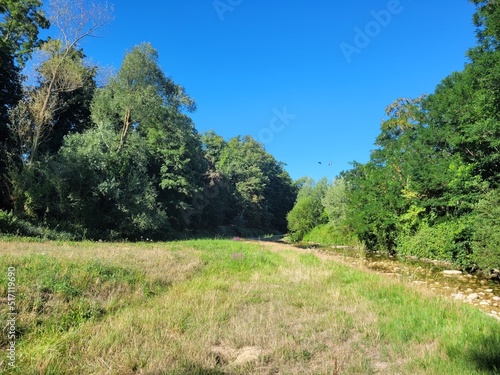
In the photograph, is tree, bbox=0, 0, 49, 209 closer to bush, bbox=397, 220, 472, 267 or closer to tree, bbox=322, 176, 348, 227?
bush, bbox=397, 220, 472, 267

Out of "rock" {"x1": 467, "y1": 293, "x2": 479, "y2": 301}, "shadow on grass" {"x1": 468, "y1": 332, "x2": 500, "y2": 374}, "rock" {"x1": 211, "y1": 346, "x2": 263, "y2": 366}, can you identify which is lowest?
"rock" {"x1": 211, "y1": 346, "x2": 263, "y2": 366}

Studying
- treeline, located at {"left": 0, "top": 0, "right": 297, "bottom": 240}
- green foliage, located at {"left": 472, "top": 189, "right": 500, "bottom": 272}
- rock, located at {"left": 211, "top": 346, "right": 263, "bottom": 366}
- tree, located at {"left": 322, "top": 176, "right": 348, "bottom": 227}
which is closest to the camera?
rock, located at {"left": 211, "top": 346, "right": 263, "bottom": 366}

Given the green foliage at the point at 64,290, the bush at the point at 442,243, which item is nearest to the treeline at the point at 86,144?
the green foliage at the point at 64,290

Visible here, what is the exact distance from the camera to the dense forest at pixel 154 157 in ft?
57.5

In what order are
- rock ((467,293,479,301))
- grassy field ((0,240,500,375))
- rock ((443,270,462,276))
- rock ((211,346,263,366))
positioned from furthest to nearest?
rock ((443,270,462,276)), rock ((467,293,479,301)), rock ((211,346,263,366)), grassy field ((0,240,500,375))

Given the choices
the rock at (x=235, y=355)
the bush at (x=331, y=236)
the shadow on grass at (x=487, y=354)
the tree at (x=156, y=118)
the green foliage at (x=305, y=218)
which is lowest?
the rock at (x=235, y=355)

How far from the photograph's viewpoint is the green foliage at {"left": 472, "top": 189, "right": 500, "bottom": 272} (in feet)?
43.7

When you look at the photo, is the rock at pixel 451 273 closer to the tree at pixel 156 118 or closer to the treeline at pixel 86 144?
the treeline at pixel 86 144

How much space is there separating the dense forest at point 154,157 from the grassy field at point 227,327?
34.5 ft

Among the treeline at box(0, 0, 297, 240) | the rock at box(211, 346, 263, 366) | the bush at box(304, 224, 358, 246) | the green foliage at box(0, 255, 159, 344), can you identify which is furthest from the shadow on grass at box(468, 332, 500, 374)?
the bush at box(304, 224, 358, 246)

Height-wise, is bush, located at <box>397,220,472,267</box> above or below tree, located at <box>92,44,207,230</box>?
below

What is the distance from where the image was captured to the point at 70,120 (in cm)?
2980

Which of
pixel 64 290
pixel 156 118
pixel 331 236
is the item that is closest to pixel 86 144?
pixel 156 118

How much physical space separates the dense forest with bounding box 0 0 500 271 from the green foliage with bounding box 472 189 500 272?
0.21ft
